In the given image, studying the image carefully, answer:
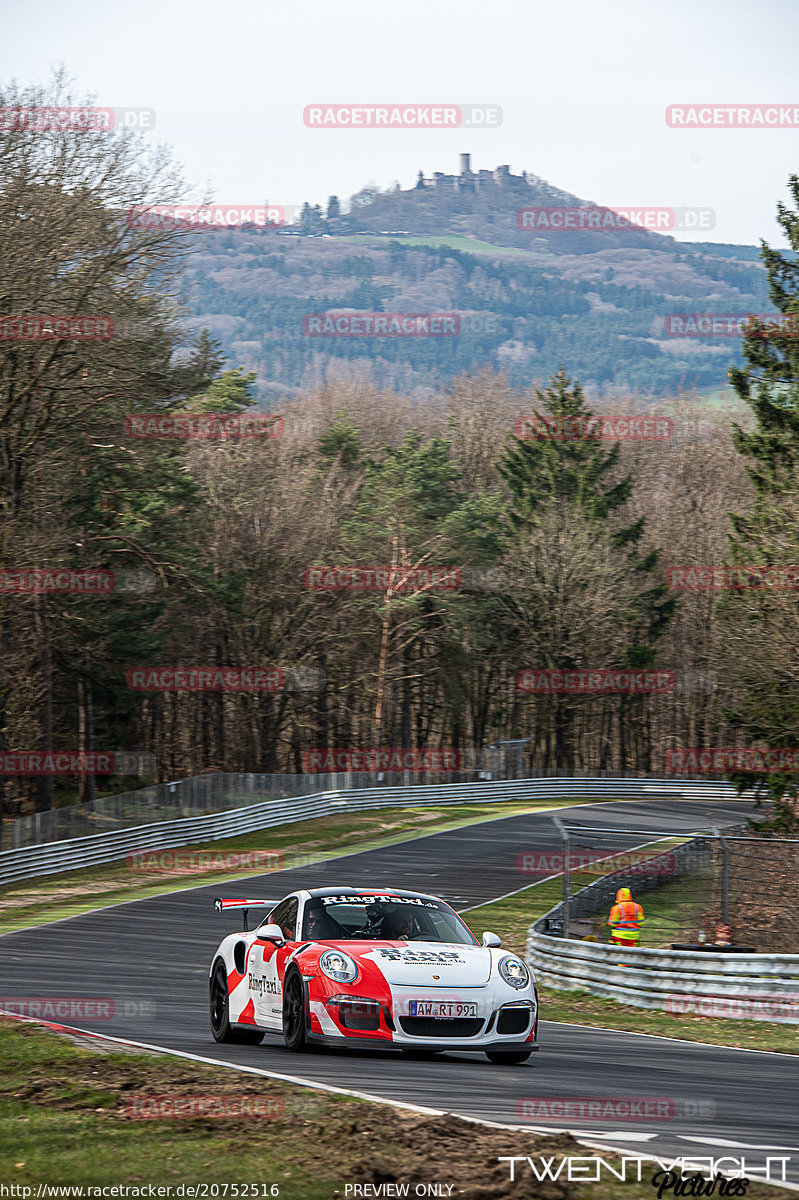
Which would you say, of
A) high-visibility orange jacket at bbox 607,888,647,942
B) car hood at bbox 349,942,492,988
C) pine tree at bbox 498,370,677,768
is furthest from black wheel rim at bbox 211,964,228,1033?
pine tree at bbox 498,370,677,768

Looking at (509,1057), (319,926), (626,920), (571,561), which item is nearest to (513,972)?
(509,1057)

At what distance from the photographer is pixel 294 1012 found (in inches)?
395

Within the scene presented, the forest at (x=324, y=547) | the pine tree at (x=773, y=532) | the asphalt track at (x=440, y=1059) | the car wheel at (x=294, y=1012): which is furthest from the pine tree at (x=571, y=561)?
the car wheel at (x=294, y=1012)

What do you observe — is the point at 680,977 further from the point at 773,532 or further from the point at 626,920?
the point at 773,532

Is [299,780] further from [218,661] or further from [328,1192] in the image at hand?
[328,1192]

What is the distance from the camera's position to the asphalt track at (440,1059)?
733cm

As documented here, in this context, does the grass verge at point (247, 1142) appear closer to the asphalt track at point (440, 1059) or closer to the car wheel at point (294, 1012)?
the asphalt track at point (440, 1059)

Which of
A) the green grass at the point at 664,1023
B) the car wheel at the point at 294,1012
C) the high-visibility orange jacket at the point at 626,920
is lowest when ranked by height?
the green grass at the point at 664,1023

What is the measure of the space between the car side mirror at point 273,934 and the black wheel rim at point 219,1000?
0.74 meters

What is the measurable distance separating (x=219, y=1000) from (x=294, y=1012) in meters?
1.73

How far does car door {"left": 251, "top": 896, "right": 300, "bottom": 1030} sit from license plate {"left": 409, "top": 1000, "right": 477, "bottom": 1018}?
4.01 ft

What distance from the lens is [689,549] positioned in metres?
70.1

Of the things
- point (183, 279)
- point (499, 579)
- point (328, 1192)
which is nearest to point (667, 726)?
point (499, 579)

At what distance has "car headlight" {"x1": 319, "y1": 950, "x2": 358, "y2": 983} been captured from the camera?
9.66m
